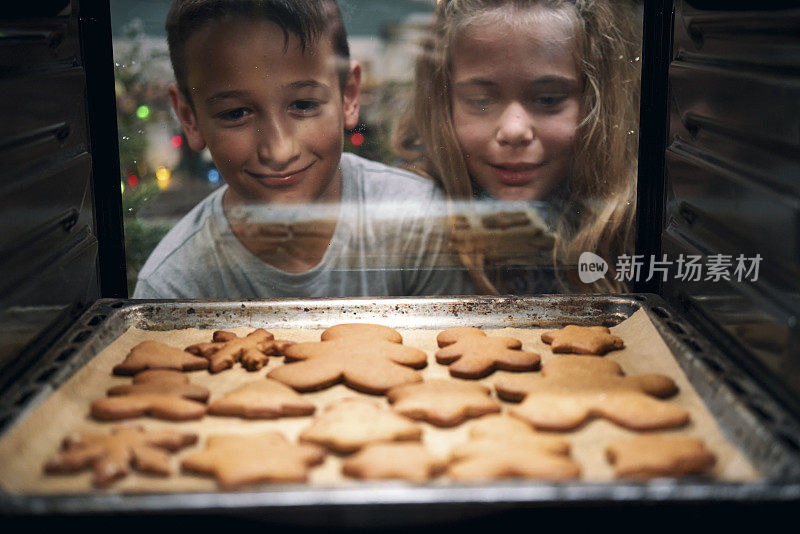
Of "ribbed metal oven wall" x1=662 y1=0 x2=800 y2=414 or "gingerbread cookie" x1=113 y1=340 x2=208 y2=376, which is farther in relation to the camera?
"gingerbread cookie" x1=113 y1=340 x2=208 y2=376

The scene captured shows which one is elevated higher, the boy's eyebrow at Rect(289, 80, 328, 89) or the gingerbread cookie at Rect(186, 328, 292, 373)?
the boy's eyebrow at Rect(289, 80, 328, 89)

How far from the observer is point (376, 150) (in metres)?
1.98

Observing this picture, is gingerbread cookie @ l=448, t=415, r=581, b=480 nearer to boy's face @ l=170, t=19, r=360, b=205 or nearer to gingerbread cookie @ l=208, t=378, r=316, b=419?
gingerbread cookie @ l=208, t=378, r=316, b=419

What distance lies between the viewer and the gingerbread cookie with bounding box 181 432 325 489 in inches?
44.6

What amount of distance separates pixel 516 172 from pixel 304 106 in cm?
57

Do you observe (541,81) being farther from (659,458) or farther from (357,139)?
(659,458)

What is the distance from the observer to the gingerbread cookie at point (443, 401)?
4.42 ft

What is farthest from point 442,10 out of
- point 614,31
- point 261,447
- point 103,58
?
point 261,447

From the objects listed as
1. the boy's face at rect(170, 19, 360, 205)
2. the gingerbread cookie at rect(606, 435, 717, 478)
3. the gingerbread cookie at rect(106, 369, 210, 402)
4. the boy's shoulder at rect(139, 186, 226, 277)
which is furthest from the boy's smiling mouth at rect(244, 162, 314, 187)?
the gingerbread cookie at rect(606, 435, 717, 478)

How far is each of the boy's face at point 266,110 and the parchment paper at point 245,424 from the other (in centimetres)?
43

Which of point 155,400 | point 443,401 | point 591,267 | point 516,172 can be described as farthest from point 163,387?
point 591,267

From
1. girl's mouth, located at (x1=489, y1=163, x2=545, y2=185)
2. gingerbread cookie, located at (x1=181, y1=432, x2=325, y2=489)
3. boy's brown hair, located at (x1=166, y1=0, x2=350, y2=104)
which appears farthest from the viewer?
girl's mouth, located at (x1=489, y1=163, x2=545, y2=185)

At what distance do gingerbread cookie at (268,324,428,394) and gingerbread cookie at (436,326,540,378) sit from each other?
69 mm

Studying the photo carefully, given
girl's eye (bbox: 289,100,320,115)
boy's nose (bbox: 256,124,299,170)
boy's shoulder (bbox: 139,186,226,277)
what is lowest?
boy's shoulder (bbox: 139,186,226,277)
